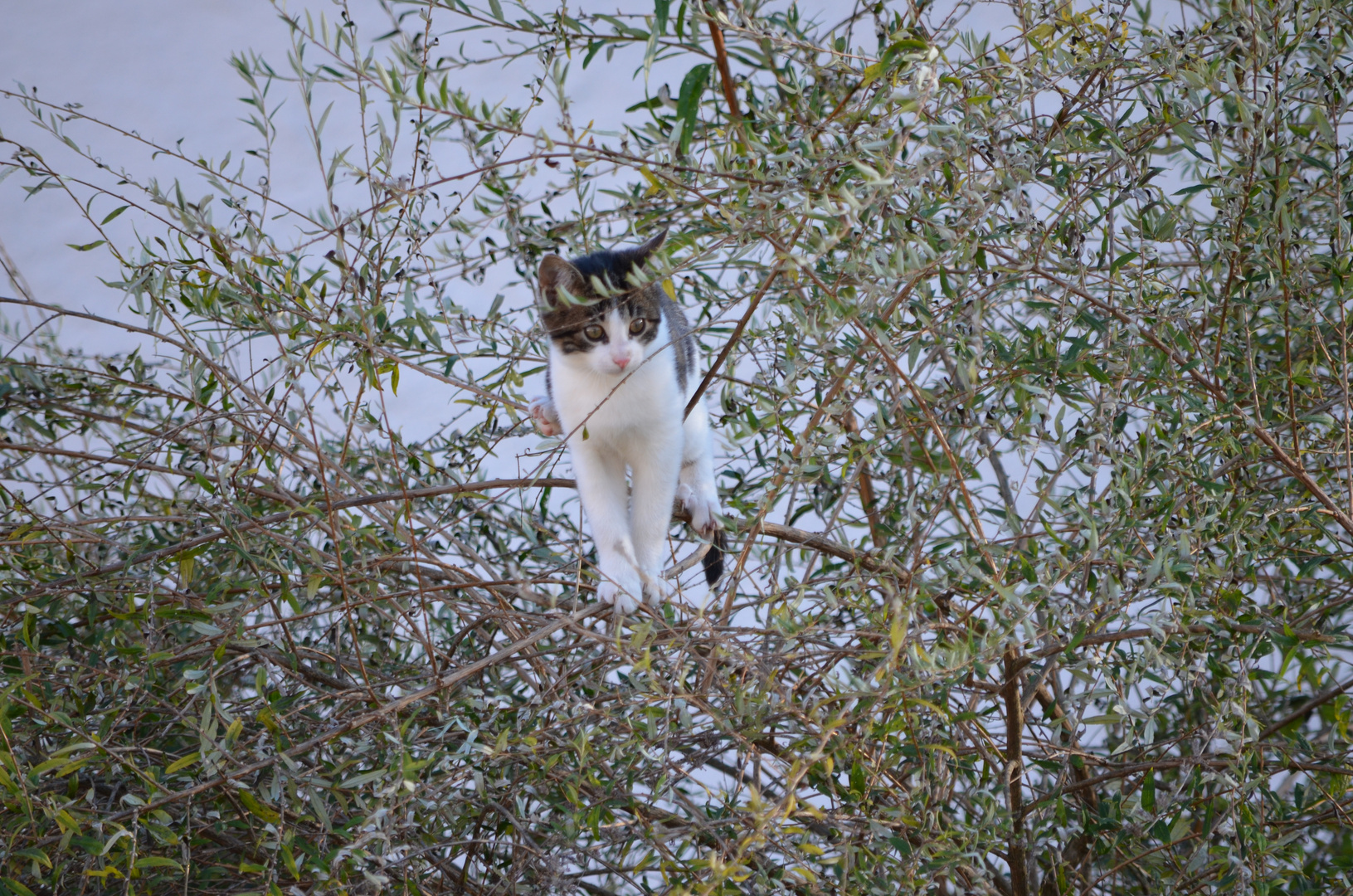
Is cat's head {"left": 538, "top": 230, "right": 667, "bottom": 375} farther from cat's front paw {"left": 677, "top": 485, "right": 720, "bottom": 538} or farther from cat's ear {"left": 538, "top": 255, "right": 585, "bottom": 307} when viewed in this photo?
cat's front paw {"left": 677, "top": 485, "right": 720, "bottom": 538}

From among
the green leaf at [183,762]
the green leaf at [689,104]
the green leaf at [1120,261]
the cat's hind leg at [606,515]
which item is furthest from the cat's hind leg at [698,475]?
the green leaf at [183,762]

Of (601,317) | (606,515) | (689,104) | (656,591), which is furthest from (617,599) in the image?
(689,104)

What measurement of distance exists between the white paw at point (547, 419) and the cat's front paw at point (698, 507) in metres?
0.26

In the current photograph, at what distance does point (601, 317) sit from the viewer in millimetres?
1794

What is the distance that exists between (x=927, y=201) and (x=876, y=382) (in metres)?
0.24

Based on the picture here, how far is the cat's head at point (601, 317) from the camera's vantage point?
1.73 m

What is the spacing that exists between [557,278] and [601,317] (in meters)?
0.11

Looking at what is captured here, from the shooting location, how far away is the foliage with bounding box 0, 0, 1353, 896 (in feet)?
4.12

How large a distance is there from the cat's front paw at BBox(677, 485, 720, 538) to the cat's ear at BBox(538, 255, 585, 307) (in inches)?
17.8

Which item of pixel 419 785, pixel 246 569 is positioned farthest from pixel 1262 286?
pixel 246 569

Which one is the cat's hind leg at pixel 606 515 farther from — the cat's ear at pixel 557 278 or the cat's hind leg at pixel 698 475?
the cat's ear at pixel 557 278

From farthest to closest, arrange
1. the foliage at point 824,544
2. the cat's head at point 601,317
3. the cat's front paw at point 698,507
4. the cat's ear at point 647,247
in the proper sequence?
1. the cat's front paw at point 698,507
2. the cat's head at point 601,317
3. the cat's ear at point 647,247
4. the foliage at point 824,544

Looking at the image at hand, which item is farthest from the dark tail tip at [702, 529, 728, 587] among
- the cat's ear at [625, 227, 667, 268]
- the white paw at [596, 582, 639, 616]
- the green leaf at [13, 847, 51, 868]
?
the green leaf at [13, 847, 51, 868]

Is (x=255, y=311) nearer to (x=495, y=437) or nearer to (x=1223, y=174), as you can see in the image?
(x=495, y=437)
